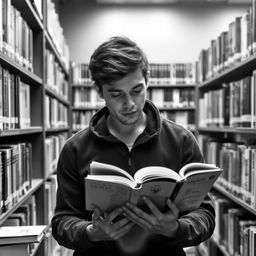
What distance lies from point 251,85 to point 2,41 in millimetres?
1225

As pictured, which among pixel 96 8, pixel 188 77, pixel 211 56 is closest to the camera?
pixel 211 56

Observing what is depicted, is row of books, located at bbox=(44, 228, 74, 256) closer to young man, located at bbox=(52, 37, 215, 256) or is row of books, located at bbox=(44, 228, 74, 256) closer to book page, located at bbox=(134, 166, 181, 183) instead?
young man, located at bbox=(52, 37, 215, 256)

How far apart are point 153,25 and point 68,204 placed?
4.30 metres

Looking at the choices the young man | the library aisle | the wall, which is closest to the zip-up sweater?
the young man

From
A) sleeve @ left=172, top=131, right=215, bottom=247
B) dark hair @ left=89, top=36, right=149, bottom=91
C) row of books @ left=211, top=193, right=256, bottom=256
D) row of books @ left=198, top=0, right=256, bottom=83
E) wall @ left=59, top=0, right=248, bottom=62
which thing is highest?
wall @ left=59, top=0, right=248, bottom=62

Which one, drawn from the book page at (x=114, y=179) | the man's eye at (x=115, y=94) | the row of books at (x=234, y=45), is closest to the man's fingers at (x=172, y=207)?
the book page at (x=114, y=179)

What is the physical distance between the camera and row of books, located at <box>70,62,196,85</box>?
447 cm

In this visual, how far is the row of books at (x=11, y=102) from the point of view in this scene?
140 centimetres

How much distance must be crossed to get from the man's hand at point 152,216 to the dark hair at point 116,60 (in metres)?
0.43

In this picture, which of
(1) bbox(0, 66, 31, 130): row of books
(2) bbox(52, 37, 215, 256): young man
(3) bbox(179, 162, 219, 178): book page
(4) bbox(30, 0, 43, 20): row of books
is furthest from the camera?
(4) bbox(30, 0, 43, 20): row of books

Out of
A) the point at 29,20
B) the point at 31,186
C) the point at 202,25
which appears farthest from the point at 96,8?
the point at 31,186

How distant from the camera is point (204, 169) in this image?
104 cm

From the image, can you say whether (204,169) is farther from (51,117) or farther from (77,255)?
(51,117)

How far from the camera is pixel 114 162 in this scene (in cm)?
122
